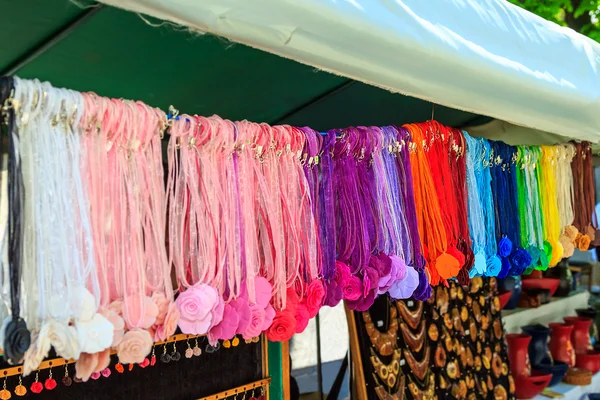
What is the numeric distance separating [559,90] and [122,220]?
38.7 inches

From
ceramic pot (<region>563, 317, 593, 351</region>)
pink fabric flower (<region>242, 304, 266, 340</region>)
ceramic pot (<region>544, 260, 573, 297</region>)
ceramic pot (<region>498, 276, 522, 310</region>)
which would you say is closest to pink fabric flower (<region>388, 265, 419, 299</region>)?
pink fabric flower (<region>242, 304, 266, 340</region>)

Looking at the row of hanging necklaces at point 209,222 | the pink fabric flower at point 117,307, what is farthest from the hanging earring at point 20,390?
the pink fabric flower at point 117,307

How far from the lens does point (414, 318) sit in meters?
2.05

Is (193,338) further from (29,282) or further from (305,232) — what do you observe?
(29,282)

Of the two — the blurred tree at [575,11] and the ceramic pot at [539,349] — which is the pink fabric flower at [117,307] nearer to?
the ceramic pot at [539,349]

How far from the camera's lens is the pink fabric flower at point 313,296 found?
0.89 meters

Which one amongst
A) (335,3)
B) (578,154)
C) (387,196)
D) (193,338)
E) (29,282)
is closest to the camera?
(29,282)

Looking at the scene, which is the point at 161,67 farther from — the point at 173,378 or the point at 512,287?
the point at 512,287

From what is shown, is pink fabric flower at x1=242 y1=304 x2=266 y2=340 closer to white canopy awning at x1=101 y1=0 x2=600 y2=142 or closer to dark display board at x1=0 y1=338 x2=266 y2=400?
white canopy awning at x1=101 y1=0 x2=600 y2=142

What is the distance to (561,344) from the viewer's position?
297 cm

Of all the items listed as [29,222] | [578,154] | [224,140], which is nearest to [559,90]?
[578,154]

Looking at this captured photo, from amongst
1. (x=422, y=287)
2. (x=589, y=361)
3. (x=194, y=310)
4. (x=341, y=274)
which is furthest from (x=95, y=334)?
(x=589, y=361)

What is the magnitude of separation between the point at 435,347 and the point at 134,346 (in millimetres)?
1696

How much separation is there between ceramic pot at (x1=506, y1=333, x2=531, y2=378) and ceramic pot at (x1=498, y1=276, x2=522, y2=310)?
358 mm
